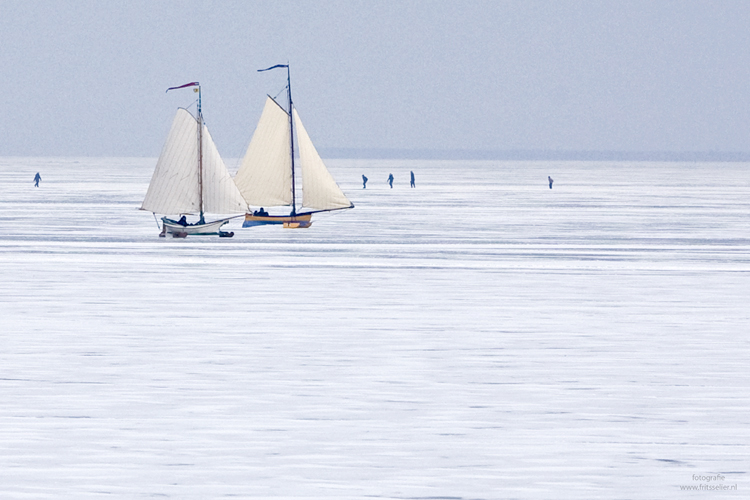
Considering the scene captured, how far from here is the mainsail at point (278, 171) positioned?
6131 cm

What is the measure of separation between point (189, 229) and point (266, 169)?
12.6 meters

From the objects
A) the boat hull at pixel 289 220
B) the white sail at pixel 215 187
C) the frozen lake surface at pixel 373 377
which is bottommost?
the boat hull at pixel 289 220

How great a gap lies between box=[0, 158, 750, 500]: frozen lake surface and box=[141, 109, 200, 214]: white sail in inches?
662

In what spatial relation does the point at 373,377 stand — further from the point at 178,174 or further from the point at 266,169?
the point at 266,169

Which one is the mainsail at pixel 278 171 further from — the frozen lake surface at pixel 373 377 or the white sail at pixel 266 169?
the frozen lake surface at pixel 373 377

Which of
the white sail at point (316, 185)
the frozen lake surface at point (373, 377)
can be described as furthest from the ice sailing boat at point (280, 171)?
the frozen lake surface at point (373, 377)

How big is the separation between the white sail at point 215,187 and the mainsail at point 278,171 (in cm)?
628

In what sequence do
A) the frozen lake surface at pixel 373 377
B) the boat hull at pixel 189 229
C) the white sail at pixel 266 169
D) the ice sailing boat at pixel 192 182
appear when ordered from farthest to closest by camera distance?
the white sail at pixel 266 169
the ice sailing boat at pixel 192 182
the boat hull at pixel 189 229
the frozen lake surface at pixel 373 377

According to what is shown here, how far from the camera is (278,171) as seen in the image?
204 ft

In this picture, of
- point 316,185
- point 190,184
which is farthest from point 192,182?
point 316,185

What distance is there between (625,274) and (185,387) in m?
18.5

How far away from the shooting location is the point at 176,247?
44.0m

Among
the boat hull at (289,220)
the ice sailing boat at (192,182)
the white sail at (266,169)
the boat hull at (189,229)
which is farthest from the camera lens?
the white sail at (266,169)

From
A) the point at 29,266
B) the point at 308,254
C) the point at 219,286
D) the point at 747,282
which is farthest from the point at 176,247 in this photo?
the point at 747,282
